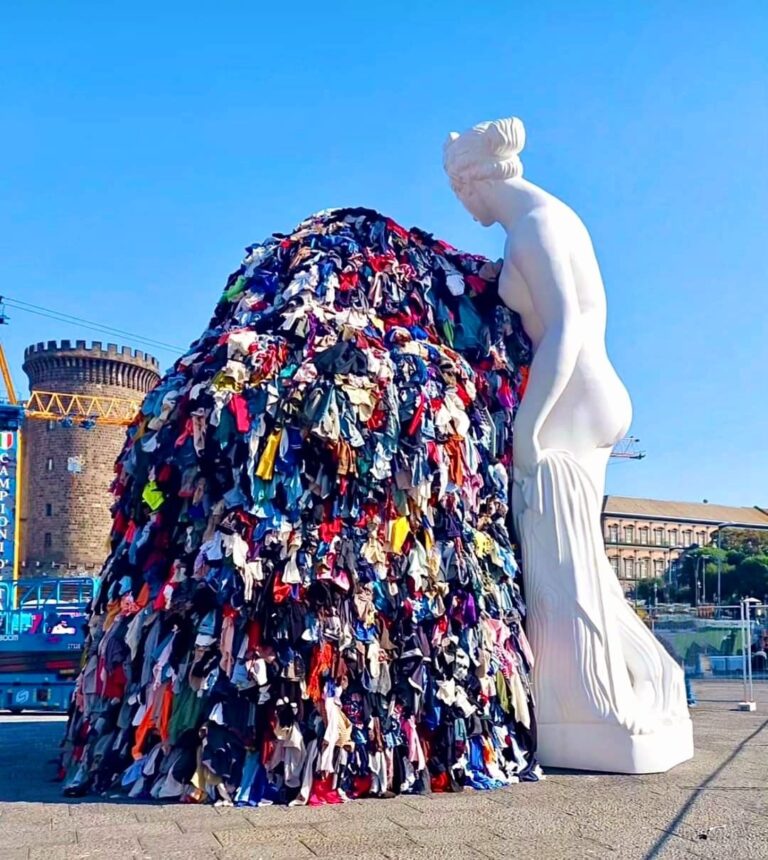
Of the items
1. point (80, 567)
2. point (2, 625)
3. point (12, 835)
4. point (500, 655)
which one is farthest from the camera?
point (80, 567)

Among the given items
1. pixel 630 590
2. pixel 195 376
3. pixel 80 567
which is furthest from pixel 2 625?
pixel 630 590

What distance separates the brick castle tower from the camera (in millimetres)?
52062

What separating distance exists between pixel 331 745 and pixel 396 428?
2324mm

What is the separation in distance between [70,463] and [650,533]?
2227 inches

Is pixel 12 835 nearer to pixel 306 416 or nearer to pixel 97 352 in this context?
pixel 306 416

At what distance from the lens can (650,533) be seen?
90.8 metres

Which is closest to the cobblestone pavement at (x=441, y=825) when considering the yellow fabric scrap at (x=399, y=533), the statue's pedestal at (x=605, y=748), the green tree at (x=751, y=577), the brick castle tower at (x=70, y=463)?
the statue's pedestal at (x=605, y=748)

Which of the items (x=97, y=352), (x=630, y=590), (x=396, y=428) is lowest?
(x=630, y=590)

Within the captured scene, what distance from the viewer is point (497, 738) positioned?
24.6 ft

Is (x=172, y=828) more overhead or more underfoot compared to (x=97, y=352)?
more underfoot

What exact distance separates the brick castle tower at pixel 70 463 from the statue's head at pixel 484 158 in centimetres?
4503

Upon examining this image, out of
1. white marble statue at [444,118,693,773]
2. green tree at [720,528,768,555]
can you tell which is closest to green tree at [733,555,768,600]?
green tree at [720,528,768,555]

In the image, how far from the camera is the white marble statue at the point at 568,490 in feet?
25.6

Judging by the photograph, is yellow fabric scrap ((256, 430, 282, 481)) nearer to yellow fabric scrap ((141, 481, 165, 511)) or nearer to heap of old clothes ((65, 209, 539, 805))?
heap of old clothes ((65, 209, 539, 805))
